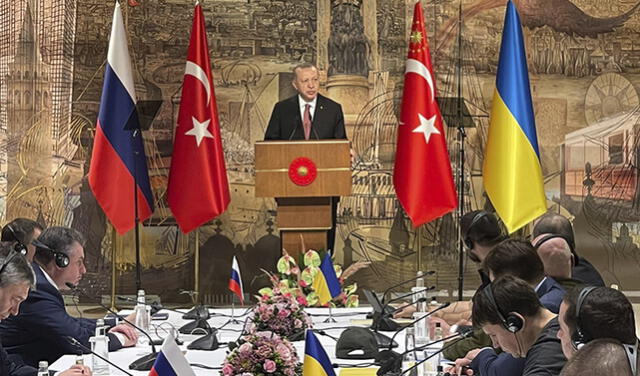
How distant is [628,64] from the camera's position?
1109 centimetres

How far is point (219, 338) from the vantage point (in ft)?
17.1

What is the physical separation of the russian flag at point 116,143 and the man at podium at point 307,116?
227 centimetres

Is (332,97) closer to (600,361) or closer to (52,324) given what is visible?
(52,324)

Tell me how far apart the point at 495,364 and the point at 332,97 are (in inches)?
291

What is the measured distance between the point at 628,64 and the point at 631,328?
9.02 meters

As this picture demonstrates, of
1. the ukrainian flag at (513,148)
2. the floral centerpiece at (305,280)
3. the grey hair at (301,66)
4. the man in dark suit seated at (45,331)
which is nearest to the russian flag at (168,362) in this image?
the man in dark suit seated at (45,331)

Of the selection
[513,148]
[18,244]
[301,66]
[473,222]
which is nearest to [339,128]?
[301,66]

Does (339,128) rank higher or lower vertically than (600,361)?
higher

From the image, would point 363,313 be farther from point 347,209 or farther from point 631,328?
point 347,209

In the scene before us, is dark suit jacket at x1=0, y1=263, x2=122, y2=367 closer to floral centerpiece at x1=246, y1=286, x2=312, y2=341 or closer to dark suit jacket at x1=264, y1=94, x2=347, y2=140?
floral centerpiece at x1=246, y1=286, x2=312, y2=341

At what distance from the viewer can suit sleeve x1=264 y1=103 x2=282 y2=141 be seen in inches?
408

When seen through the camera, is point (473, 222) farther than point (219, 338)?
No

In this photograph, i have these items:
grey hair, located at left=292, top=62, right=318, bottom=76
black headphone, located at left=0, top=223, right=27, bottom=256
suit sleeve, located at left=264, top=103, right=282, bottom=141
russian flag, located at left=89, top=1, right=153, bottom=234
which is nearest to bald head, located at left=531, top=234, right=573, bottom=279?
black headphone, located at left=0, top=223, right=27, bottom=256

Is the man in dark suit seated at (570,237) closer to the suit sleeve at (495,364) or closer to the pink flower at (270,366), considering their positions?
the suit sleeve at (495,364)
